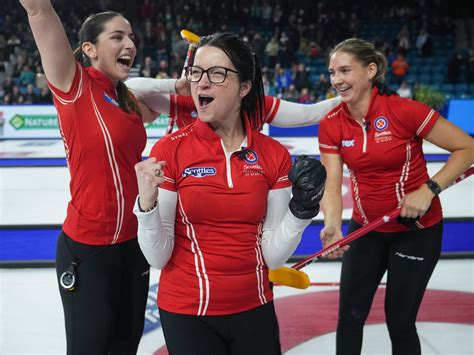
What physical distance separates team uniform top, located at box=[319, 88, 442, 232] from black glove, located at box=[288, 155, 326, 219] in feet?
3.35

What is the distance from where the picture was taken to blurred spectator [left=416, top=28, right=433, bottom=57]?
18.3 meters

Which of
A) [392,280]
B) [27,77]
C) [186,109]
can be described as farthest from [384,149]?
[27,77]

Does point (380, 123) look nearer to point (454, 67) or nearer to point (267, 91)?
point (267, 91)

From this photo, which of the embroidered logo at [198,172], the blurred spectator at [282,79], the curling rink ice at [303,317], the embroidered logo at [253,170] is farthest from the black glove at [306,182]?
the blurred spectator at [282,79]

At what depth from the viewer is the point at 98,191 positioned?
220cm

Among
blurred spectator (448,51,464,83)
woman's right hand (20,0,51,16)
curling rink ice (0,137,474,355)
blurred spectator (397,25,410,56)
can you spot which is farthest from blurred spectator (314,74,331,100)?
woman's right hand (20,0,51,16)

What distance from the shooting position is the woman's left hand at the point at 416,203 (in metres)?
2.49

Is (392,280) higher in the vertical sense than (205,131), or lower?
lower

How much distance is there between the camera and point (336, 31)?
19141 millimetres

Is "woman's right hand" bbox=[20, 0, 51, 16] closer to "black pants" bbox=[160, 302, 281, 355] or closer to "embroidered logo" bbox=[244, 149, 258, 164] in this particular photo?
"embroidered logo" bbox=[244, 149, 258, 164]

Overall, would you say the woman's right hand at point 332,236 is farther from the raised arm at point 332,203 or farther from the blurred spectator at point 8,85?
the blurred spectator at point 8,85

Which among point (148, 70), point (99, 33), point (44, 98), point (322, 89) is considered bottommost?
point (44, 98)

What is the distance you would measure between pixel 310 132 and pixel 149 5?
30.5 ft

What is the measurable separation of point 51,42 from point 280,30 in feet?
59.8
